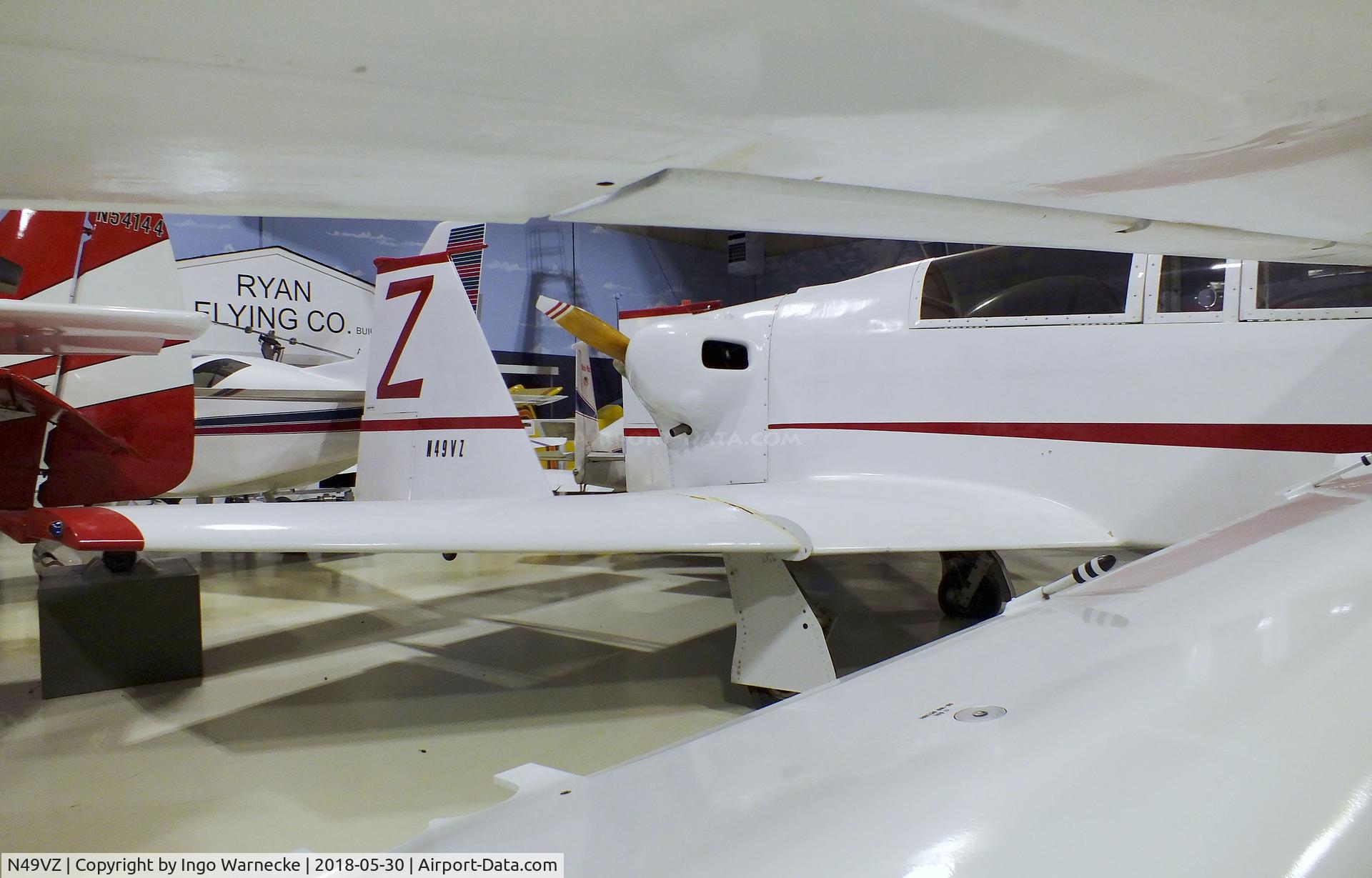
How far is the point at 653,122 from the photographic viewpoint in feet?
2.32

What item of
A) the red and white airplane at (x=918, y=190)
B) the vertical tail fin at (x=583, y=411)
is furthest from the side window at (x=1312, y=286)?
the vertical tail fin at (x=583, y=411)

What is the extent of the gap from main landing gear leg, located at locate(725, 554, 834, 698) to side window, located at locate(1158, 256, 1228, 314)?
5.63 ft

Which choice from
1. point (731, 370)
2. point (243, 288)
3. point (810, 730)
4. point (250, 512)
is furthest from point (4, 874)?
point (243, 288)

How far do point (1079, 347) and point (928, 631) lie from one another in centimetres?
175

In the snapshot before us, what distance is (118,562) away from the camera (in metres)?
3.46

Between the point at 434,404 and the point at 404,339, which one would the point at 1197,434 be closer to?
the point at 434,404

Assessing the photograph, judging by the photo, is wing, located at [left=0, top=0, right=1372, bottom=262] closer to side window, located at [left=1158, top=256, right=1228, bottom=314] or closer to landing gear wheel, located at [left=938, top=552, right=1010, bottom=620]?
side window, located at [left=1158, top=256, right=1228, bottom=314]

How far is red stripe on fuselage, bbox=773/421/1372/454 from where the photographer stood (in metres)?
2.47

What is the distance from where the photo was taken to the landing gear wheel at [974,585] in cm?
422

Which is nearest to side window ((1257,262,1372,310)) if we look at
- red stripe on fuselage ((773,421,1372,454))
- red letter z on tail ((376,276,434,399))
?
red stripe on fuselage ((773,421,1372,454))

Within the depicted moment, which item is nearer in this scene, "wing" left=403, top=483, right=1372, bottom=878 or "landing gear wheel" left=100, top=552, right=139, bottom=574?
"wing" left=403, top=483, right=1372, bottom=878

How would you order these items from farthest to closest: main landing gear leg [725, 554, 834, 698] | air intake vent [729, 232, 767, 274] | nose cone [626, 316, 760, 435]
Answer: air intake vent [729, 232, 767, 274] < nose cone [626, 316, 760, 435] < main landing gear leg [725, 554, 834, 698]

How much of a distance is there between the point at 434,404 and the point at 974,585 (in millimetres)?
3235

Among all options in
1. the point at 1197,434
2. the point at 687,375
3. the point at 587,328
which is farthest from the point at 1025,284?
the point at 587,328
